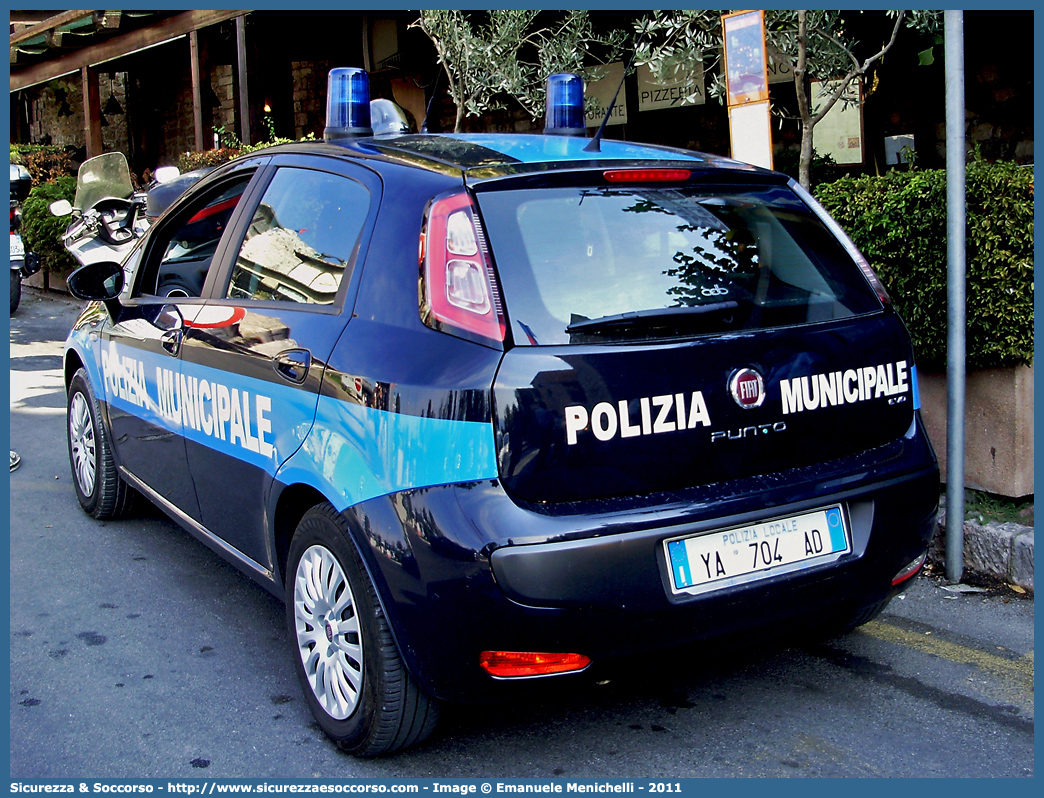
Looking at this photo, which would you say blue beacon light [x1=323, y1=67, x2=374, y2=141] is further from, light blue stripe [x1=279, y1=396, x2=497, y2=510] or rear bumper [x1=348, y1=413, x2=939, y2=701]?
rear bumper [x1=348, y1=413, x2=939, y2=701]

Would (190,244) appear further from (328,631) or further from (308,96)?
(308,96)

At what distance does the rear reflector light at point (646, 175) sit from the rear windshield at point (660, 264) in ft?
0.10

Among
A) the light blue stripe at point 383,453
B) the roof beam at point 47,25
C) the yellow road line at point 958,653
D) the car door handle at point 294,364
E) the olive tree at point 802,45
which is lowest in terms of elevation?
the yellow road line at point 958,653

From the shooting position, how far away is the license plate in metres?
2.39

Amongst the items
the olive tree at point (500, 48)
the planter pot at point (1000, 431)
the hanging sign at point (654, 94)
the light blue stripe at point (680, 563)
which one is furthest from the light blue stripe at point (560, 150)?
the hanging sign at point (654, 94)

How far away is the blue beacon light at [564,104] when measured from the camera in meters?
3.67

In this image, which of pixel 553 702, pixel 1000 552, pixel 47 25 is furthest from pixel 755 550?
pixel 47 25

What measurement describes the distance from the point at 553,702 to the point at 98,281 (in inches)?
102

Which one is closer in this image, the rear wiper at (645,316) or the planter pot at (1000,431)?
the rear wiper at (645,316)

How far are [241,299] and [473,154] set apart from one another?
944mm

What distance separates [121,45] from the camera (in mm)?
15422

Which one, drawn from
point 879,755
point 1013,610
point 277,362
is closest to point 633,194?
point 277,362

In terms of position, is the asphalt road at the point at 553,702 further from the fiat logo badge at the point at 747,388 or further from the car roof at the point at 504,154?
the car roof at the point at 504,154

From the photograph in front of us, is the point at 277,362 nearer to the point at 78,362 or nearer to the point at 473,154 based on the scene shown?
the point at 473,154
